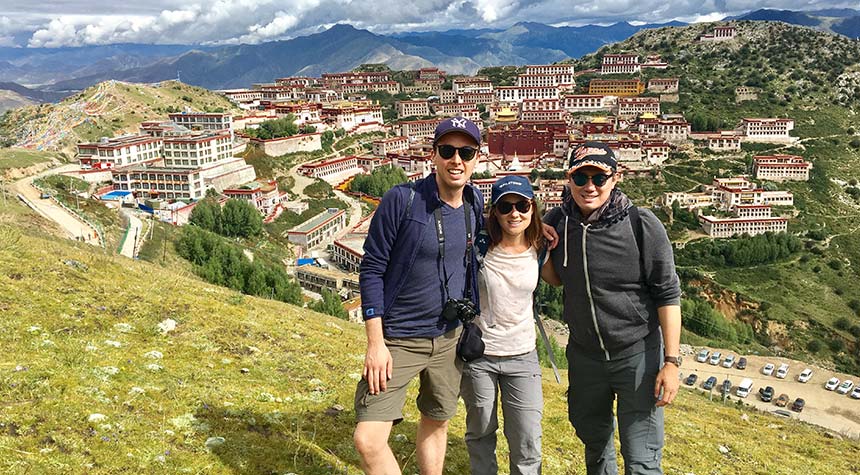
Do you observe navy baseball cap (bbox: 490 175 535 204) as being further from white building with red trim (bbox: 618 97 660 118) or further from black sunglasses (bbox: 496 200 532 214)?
white building with red trim (bbox: 618 97 660 118)

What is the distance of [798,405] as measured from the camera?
119 feet

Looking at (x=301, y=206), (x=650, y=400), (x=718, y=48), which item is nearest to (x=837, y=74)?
(x=718, y=48)

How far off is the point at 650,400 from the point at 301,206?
2506 inches

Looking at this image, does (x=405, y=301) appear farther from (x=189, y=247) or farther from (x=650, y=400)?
(x=189, y=247)

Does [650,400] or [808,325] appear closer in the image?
[650,400]

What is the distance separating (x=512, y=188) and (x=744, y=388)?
40.4m

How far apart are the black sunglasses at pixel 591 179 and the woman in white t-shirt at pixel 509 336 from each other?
0.44 meters

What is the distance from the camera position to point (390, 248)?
15.0 feet

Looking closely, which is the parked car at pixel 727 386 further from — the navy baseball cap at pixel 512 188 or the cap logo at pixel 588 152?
the navy baseball cap at pixel 512 188

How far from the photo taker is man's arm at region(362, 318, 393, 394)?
4.45 metres

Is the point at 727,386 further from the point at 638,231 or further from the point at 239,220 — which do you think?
the point at 239,220

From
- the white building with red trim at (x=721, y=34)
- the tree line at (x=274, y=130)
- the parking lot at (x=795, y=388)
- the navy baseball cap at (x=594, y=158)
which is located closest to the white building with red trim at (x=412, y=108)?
the tree line at (x=274, y=130)

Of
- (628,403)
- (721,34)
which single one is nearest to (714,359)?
(628,403)

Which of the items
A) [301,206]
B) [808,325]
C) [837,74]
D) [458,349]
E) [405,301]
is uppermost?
[837,74]
